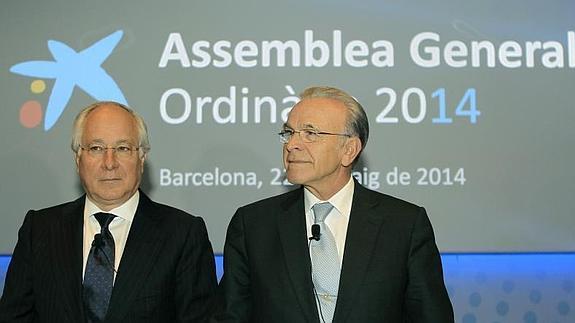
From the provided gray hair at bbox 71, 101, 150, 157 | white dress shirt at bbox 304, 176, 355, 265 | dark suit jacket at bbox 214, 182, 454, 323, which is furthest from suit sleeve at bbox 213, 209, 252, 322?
gray hair at bbox 71, 101, 150, 157

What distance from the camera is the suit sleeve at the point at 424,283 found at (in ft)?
8.75

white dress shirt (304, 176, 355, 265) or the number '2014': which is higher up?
the number '2014'

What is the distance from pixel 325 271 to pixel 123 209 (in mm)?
796

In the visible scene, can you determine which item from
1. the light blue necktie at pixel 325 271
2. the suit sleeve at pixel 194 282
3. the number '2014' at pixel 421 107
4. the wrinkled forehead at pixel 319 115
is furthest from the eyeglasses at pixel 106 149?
the number '2014' at pixel 421 107

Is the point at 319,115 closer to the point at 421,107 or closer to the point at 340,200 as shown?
the point at 340,200

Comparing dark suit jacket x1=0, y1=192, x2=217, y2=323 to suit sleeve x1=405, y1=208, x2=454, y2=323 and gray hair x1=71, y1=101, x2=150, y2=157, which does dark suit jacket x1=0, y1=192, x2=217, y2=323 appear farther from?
suit sleeve x1=405, y1=208, x2=454, y2=323

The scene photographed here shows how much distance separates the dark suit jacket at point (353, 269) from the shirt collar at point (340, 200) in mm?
28

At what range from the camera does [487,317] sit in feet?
14.3

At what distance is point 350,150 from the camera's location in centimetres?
290

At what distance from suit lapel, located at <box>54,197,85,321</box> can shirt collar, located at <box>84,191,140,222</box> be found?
4 cm

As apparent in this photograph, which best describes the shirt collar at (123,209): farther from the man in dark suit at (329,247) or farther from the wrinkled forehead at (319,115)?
the wrinkled forehead at (319,115)

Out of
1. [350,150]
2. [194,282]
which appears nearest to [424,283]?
[350,150]

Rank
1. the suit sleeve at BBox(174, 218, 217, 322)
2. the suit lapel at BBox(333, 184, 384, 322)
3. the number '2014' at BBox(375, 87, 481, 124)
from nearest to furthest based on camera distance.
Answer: the suit lapel at BBox(333, 184, 384, 322)
the suit sleeve at BBox(174, 218, 217, 322)
the number '2014' at BBox(375, 87, 481, 124)

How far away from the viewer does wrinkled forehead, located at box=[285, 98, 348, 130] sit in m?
2.82
